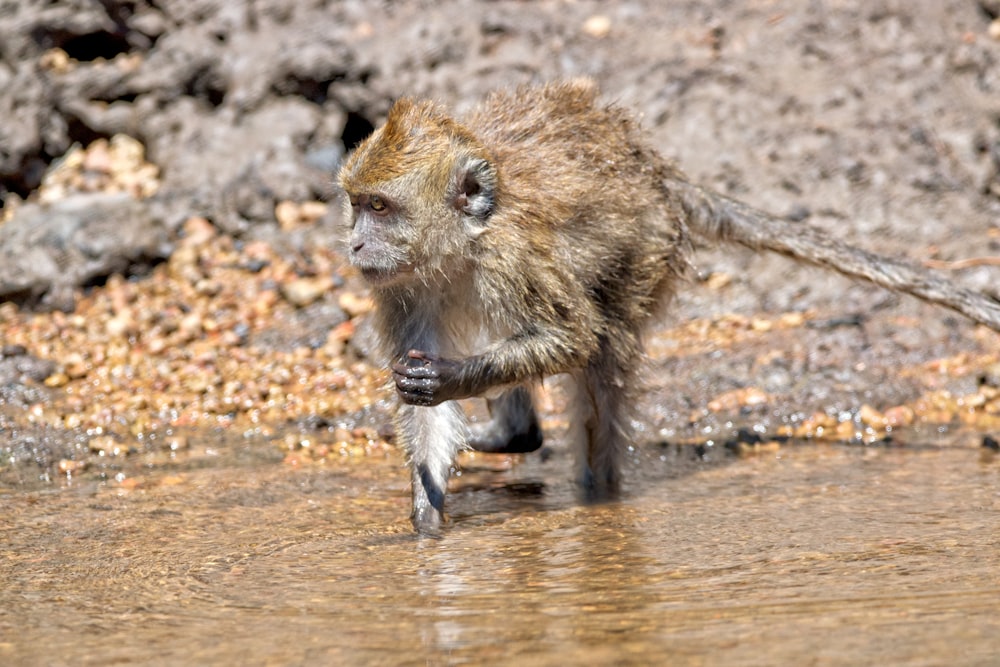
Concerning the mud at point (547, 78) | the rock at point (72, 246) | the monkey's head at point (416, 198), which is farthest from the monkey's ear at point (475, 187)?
the rock at point (72, 246)

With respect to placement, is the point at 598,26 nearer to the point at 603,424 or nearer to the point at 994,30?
the point at 994,30

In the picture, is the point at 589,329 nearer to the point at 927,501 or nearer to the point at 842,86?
the point at 927,501

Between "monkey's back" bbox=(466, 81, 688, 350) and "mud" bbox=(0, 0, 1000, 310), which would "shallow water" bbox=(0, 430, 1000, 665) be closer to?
"monkey's back" bbox=(466, 81, 688, 350)

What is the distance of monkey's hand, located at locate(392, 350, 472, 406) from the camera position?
17.8ft

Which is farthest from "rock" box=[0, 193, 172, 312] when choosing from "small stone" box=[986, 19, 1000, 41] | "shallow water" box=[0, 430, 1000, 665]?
"small stone" box=[986, 19, 1000, 41]

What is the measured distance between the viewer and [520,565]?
4.99 meters

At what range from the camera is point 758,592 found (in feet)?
14.4

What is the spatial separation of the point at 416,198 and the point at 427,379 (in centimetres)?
78

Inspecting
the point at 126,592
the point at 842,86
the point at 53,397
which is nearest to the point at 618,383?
the point at 126,592

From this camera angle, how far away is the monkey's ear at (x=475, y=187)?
222 inches

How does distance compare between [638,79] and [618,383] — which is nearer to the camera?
[618,383]

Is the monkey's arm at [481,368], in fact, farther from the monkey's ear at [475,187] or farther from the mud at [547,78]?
the mud at [547,78]

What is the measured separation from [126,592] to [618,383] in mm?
2571

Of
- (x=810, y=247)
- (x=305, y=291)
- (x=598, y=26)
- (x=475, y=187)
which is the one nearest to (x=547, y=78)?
(x=598, y=26)
